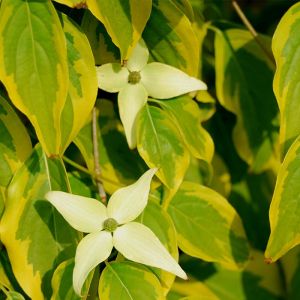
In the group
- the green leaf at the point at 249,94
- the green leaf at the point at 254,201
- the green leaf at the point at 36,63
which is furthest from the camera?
the green leaf at the point at 254,201

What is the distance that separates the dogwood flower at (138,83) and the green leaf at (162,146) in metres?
0.02

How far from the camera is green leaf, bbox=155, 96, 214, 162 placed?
3.29 ft

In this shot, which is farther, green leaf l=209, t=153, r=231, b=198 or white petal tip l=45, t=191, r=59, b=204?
green leaf l=209, t=153, r=231, b=198

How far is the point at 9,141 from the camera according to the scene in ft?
3.17

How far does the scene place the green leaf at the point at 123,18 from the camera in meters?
0.84

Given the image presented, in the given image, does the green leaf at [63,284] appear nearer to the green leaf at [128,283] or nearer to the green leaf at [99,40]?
the green leaf at [128,283]

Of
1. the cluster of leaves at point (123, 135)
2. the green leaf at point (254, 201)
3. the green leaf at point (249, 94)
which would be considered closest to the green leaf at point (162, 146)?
the cluster of leaves at point (123, 135)

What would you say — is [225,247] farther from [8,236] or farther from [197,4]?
[197,4]

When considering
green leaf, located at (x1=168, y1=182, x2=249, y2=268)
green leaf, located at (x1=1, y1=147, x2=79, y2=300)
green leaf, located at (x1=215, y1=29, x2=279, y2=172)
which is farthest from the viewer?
green leaf, located at (x1=215, y1=29, x2=279, y2=172)

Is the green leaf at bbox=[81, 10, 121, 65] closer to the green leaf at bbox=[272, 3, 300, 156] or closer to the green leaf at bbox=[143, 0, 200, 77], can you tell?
the green leaf at bbox=[143, 0, 200, 77]

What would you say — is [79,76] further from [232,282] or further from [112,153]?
[232,282]

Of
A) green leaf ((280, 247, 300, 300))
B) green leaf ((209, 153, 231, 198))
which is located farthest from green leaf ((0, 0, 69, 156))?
green leaf ((280, 247, 300, 300))

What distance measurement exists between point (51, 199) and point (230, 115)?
61 centimetres

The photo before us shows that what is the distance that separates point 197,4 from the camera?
51.5 inches
